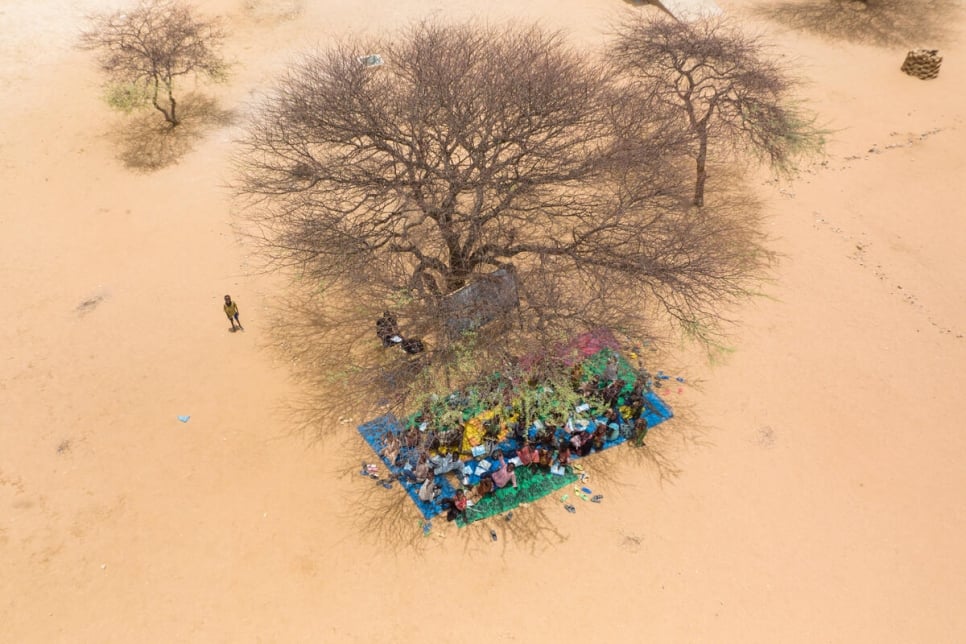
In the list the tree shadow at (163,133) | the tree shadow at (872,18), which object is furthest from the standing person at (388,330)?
the tree shadow at (872,18)

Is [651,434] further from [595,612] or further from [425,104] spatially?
[425,104]

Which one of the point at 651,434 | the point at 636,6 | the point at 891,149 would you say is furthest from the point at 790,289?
the point at 636,6

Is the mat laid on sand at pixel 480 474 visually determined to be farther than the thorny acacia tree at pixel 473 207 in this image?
No

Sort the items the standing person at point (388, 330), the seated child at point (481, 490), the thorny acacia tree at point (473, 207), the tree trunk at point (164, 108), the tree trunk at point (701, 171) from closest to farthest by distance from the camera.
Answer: the seated child at point (481, 490) < the thorny acacia tree at point (473, 207) < the standing person at point (388, 330) < the tree trunk at point (701, 171) < the tree trunk at point (164, 108)

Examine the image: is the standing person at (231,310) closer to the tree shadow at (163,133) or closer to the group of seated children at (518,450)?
the group of seated children at (518,450)

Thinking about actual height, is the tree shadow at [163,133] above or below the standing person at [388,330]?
above

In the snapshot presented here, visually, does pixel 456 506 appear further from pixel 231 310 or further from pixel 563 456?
pixel 231 310
